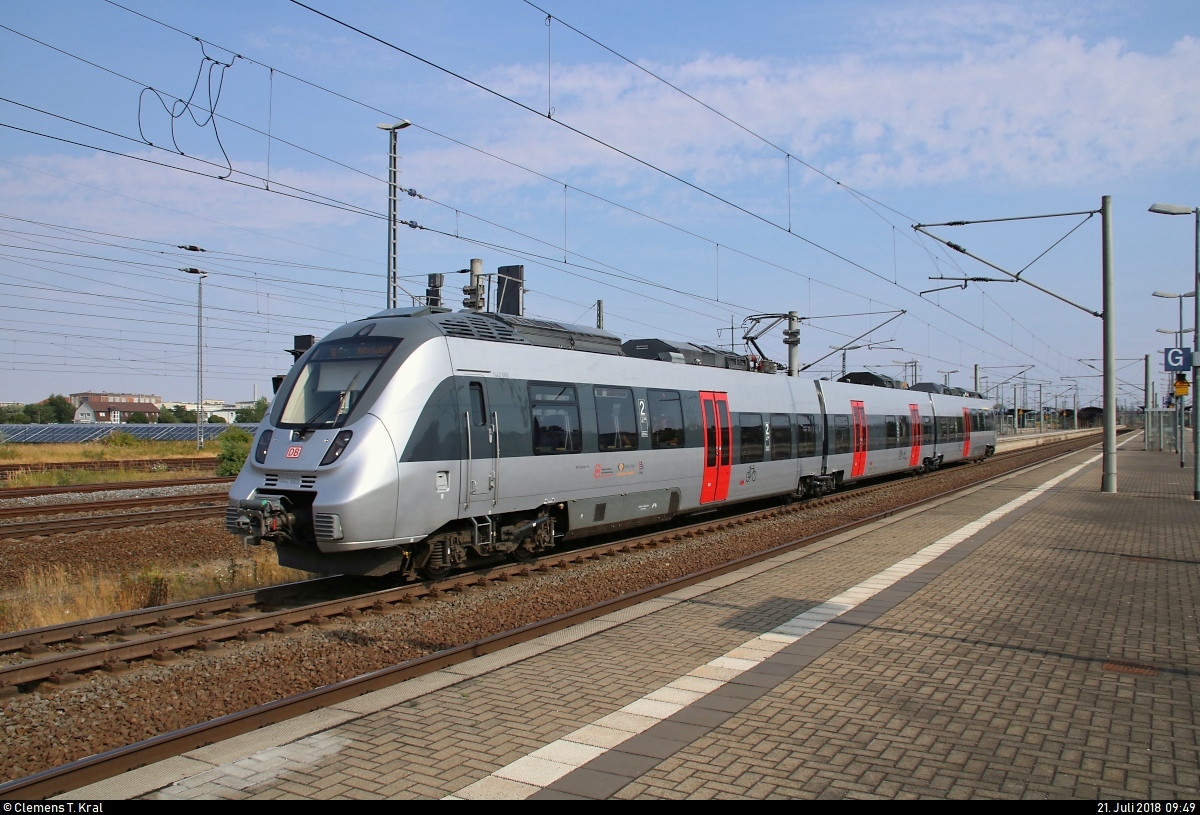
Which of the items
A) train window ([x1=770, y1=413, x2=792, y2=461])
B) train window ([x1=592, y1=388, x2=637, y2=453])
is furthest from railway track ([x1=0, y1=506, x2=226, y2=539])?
train window ([x1=770, y1=413, x2=792, y2=461])

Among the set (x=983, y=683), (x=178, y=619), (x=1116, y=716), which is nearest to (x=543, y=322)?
(x=178, y=619)

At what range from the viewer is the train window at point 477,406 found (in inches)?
422

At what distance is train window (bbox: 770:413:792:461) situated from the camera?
19234mm

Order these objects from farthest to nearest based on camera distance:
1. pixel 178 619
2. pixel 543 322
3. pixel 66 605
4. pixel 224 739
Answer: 1. pixel 543 322
2. pixel 66 605
3. pixel 178 619
4. pixel 224 739

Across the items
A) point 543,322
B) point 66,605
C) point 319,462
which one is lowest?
point 66,605

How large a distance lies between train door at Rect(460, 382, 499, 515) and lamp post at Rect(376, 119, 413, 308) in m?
8.49

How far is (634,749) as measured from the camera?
5.01 meters

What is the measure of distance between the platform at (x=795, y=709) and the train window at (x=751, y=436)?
25.2ft

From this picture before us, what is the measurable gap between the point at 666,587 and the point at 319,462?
413 cm

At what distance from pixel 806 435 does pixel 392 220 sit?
1100 centimetres

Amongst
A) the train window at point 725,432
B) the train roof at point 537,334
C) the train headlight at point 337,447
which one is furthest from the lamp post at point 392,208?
the train headlight at point 337,447

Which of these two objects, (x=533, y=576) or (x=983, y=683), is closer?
(x=983, y=683)

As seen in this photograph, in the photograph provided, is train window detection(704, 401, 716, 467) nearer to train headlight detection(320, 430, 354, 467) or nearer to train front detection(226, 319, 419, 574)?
train front detection(226, 319, 419, 574)
